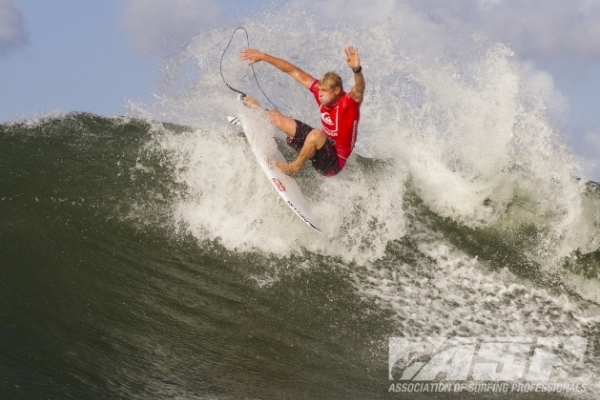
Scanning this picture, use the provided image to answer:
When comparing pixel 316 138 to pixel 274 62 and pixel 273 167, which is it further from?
pixel 274 62

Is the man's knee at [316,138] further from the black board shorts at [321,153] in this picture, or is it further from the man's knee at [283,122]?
the man's knee at [283,122]

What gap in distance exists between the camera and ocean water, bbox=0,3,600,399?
5238mm

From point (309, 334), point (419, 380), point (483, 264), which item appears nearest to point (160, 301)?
point (309, 334)

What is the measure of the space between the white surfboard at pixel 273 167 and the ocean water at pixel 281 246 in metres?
0.19

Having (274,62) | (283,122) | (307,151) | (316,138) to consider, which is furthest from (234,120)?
(316,138)

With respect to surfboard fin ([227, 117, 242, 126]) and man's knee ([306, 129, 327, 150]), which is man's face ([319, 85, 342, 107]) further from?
surfboard fin ([227, 117, 242, 126])

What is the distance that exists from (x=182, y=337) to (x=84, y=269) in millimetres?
1464

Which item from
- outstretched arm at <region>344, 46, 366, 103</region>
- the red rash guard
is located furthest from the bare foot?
outstretched arm at <region>344, 46, 366, 103</region>

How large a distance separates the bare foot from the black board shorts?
25cm

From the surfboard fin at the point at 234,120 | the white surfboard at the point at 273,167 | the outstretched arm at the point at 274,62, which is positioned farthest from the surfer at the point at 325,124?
the surfboard fin at the point at 234,120

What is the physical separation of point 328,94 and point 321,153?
75 centimetres

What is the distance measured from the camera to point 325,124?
281 inches

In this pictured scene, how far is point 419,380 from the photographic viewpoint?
5445mm

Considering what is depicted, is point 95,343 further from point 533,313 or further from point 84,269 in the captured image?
point 533,313
